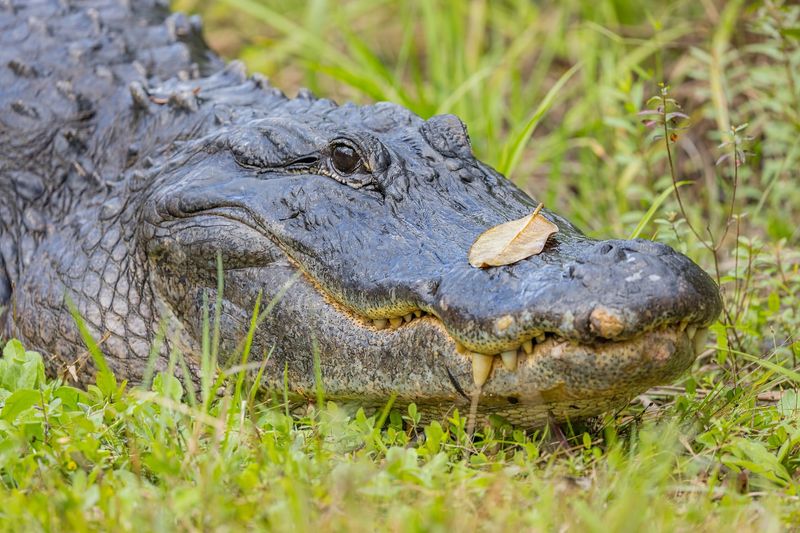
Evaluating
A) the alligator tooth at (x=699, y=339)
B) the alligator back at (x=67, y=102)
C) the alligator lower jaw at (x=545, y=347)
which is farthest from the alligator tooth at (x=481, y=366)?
the alligator back at (x=67, y=102)

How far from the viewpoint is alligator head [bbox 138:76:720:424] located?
7.89ft

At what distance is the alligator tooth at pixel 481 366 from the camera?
8.33 feet

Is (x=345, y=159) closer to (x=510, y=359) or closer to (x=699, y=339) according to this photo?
(x=510, y=359)

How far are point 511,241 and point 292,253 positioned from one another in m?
0.73

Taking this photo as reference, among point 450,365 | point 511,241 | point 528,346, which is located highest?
point 511,241

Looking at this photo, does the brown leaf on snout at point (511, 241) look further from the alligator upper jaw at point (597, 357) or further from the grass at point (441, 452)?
the grass at point (441, 452)

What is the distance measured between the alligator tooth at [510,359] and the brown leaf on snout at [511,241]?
0.74 ft

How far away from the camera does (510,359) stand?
8.21ft

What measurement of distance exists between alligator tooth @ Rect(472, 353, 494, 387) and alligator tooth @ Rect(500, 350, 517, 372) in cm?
4

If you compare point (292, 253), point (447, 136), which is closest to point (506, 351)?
point (292, 253)

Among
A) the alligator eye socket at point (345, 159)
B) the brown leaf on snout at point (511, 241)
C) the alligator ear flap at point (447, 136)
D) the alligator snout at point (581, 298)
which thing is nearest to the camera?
the alligator snout at point (581, 298)

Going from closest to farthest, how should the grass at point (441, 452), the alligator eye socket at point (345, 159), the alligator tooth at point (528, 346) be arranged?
1. the grass at point (441, 452)
2. the alligator tooth at point (528, 346)
3. the alligator eye socket at point (345, 159)

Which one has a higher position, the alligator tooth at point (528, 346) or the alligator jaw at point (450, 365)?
the alligator tooth at point (528, 346)

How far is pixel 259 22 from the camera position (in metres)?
8.44
